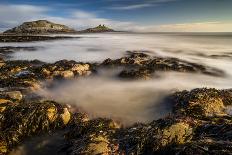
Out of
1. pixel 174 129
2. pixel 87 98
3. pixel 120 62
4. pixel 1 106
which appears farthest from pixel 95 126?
pixel 120 62

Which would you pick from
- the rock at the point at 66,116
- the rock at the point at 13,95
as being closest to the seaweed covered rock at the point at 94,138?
the rock at the point at 66,116

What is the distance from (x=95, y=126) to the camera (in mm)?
7137

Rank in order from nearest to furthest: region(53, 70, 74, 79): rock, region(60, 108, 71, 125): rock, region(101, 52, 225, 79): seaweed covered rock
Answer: region(60, 108, 71, 125): rock < region(53, 70, 74, 79): rock < region(101, 52, 225, 79): seaweed covered rock

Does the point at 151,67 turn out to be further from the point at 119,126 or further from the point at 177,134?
the point at 177,134

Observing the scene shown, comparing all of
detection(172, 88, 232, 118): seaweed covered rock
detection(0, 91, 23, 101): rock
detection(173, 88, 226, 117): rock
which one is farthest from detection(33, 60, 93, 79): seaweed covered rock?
detection(173, 88, 226, 117): rock

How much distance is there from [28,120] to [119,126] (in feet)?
8.27

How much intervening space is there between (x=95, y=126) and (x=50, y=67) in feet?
26.5

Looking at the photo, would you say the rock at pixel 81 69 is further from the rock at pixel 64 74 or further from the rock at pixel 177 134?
the rock at pixel 177 134

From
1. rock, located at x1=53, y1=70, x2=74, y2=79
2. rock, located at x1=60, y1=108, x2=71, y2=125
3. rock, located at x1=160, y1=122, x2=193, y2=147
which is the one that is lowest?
rock, located at x1=60, y1=108, x2=71, y2=125

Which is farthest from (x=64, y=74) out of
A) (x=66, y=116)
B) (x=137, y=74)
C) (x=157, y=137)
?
(x=157, y=137)

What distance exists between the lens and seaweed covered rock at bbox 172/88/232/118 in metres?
8.35

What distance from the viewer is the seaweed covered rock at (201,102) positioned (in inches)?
329

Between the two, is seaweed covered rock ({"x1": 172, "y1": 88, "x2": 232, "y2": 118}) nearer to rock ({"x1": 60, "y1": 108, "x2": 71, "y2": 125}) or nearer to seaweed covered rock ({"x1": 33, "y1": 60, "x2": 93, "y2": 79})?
rock ({"x1": 60, "y1": 108, "x2": 71, "y2": 125})

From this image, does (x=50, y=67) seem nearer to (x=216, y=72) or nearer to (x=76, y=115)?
(x=76, y=115)
